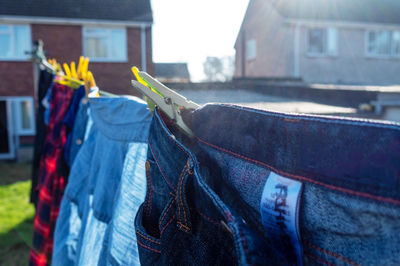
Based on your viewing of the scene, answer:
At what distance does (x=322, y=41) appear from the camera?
12.6m

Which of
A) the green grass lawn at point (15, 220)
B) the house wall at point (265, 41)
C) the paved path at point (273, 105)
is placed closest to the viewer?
the paved path at point (273, 105)

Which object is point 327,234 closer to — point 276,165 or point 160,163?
point 276,165

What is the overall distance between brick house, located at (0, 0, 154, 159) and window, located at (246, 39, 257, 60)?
15.7 ft

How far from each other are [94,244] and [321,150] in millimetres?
958

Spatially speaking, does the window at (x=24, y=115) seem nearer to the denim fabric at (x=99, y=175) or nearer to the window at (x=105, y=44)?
the window at (x=105, y=44)

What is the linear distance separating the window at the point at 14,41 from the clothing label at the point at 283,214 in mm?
12610

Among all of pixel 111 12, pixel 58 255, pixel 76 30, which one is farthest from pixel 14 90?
pixel 58 255

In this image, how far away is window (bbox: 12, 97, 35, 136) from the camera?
1170 cm

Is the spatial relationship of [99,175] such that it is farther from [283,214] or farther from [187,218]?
[283,214]

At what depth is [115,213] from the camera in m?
1.04

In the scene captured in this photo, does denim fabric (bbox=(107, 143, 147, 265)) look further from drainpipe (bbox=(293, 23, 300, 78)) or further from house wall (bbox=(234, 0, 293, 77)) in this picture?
house wall (bbox=(234, 0, 293, 77))

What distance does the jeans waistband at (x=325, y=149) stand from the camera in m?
0.44

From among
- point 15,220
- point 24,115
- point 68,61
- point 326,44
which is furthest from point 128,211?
point 326,44

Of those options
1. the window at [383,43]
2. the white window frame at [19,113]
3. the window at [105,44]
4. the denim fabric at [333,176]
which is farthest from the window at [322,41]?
the denim fabric at [333,176]
